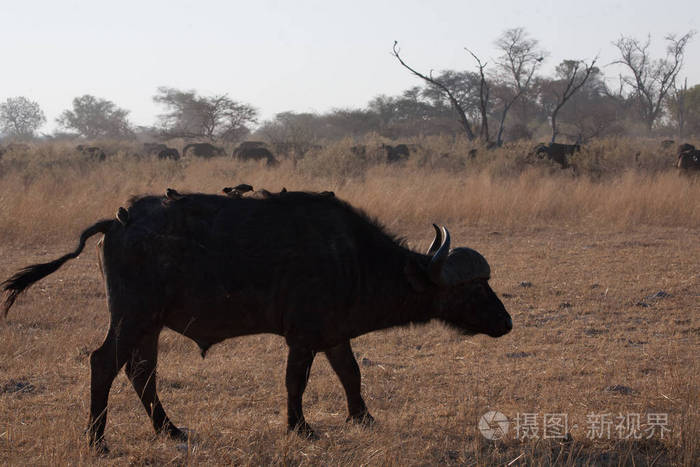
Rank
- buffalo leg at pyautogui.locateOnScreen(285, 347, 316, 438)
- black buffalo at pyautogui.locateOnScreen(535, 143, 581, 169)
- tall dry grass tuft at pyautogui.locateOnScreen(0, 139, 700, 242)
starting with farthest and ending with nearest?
black buffalo at pyautogui.locateOnScreen(535, 143, 581, 169), tall dry grass tuft at pyautogui.locateOnScreen(0, 139, 700, 242), buffalo leg at pyautogui.locateOnScreen(285, 347, 316, 438)

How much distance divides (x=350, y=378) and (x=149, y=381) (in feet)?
3.79

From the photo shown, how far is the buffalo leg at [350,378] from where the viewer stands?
4461mm

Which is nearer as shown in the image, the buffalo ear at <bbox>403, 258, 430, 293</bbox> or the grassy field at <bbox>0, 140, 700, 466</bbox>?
the grassy field at <bbox>0, 140, 700, 466</bbox>

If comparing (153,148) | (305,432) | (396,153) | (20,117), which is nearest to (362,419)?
(305,432)

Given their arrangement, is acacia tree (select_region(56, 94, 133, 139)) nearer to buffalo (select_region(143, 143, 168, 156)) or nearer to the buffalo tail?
buffalo (select_region(143, 143, 168, 156))

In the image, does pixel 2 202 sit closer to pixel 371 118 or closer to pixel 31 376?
pixel 31 376

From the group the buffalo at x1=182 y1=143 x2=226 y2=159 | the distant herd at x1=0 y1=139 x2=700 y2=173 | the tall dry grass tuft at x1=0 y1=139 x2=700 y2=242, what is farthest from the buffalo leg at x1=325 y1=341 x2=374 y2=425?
the buffalo at x1=182 y1=143 x2=226 y2=159

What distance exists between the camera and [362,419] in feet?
14.6

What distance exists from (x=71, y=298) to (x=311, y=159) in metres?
12.3

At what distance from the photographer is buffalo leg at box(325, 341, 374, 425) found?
4.46 m

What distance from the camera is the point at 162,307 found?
4.00 metres

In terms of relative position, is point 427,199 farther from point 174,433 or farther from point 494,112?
point 494,112

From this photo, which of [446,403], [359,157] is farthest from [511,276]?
[359,157]

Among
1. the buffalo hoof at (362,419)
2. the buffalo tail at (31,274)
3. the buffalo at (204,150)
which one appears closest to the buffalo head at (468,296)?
the buffalo hoof at (362,419)
